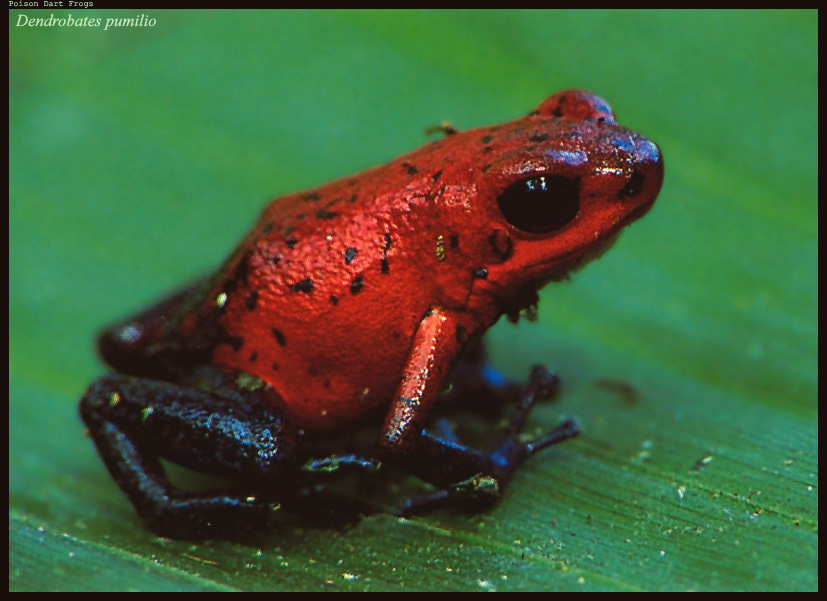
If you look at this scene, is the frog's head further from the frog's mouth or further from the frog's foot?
the frog's foot

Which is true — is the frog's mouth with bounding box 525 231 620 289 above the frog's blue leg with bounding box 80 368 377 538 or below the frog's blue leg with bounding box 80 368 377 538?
above

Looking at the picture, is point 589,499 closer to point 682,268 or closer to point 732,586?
point 732,586

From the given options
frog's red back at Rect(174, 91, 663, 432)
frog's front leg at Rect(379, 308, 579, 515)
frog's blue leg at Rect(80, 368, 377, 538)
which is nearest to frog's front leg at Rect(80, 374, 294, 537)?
frog's blue leg at Rect(80, 368, 377, 538)

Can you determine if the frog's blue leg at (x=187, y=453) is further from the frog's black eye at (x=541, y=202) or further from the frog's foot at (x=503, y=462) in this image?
the frog's black eye at (x=541, y=202)

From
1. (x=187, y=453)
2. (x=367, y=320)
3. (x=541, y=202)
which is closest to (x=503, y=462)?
(x=367, y=320)

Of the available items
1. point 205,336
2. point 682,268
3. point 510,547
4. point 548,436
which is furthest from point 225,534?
point 682,268

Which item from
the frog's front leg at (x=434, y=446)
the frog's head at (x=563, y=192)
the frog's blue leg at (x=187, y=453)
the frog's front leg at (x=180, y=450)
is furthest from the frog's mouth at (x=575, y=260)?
the frog's front leg at (x=180, y=450)

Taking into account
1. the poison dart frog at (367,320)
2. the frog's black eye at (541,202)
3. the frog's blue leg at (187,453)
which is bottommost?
the frog's blue leg at (187,453)
